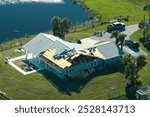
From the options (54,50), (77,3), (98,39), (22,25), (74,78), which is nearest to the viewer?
(74,78)

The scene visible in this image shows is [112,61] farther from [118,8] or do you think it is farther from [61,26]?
[118,8]

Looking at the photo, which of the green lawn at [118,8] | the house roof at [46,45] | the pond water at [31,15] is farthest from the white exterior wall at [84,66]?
the green lawn at [118,8]

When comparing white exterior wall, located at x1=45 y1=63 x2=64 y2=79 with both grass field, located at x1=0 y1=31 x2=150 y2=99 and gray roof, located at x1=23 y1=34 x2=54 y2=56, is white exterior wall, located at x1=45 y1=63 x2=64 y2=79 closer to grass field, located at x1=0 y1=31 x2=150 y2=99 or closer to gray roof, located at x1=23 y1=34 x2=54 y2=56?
grass field, located at x1=0 y1=31 x2=150 y2=99

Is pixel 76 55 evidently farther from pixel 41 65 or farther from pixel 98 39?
pixel 98 39

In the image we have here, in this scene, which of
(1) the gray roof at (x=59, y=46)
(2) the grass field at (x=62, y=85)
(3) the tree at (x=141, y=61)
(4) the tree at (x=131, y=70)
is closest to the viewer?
(2) the grass field at (x=62, y=85)

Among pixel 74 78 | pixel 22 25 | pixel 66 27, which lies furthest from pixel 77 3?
pixel 74 78

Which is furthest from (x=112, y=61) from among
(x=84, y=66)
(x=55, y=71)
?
(x=55, y=71)

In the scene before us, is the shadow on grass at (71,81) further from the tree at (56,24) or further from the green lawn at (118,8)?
the green lawn at (118,8)
